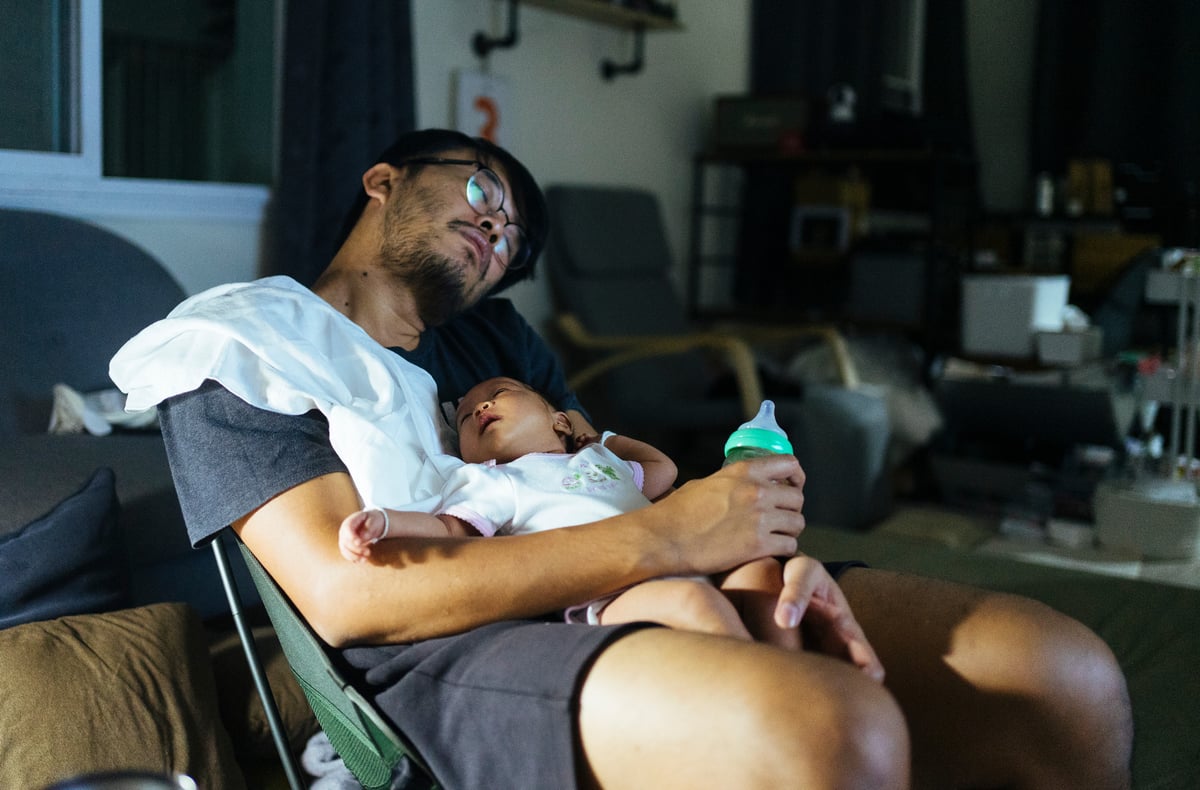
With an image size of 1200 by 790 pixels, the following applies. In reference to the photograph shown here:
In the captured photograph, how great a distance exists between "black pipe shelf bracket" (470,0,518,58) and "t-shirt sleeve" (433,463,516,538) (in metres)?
2.48

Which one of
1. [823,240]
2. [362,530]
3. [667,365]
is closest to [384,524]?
[362,530]

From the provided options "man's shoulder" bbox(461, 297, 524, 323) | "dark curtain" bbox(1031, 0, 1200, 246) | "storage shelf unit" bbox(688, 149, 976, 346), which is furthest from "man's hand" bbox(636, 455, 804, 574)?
"dark curtain" bbox(1031, 0, 1200, 246)

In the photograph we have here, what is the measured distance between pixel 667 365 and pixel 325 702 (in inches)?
105

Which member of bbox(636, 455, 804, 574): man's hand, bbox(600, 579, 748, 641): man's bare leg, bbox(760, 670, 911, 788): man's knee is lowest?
bbox(760, 670, 911, 788): man's knee

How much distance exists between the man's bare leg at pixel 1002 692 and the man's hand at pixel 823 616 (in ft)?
0.37

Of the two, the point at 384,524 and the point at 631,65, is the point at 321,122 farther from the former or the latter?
the point at 384,524

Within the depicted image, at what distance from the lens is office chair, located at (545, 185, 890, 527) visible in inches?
130

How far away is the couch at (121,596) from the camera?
4.58ft

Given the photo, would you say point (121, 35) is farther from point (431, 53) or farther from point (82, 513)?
point (82, 513)

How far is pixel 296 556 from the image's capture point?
1.07 m

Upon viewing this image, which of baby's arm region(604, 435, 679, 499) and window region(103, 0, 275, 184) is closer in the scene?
baby's arm region(604, 435, 679, 499)

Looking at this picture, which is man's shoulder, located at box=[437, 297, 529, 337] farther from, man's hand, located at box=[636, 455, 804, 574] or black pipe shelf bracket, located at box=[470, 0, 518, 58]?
black pipe shelf bracket, located at box=[470, 0, 518, 58]

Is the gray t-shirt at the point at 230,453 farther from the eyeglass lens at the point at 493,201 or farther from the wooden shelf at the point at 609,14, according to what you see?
the wooden shelf at the point at 609,14

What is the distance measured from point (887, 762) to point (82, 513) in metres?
1.19
